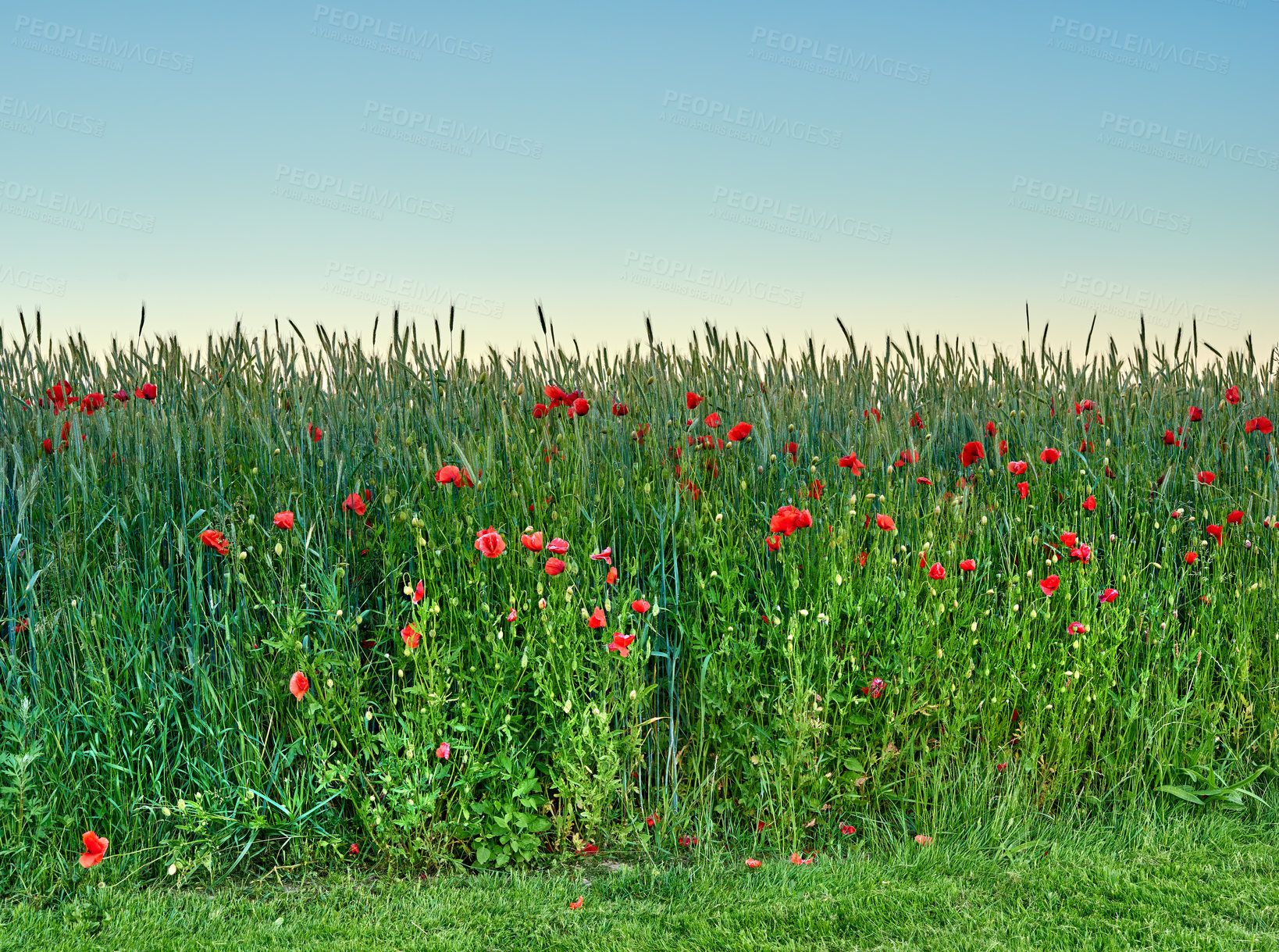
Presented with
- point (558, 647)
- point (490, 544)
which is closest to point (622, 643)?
point (558, 647)

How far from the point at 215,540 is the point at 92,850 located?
102 centimetres

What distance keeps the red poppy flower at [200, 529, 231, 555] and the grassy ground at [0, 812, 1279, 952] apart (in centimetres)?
111

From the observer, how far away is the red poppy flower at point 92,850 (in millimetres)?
2984

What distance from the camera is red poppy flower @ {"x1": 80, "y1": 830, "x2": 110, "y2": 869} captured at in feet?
9.79

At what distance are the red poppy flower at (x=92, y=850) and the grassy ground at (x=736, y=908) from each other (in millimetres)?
143

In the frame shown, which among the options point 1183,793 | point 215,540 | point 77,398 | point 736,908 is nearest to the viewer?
point 736,908

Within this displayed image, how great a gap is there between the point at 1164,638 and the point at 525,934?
2882 mm

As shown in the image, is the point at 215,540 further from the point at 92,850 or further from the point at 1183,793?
the point at 1183,793

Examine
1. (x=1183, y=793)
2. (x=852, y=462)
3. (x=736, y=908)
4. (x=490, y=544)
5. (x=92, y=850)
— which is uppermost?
(x=852, y=462)

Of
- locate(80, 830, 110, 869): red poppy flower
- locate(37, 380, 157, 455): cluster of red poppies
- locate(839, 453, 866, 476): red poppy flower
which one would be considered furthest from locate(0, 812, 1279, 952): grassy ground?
locate(37, 380, 157, 455): cluster of red poppies

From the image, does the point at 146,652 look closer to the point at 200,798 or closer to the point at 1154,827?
the point at 200,798

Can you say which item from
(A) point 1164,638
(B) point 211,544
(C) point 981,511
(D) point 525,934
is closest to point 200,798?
(B) point 211,544

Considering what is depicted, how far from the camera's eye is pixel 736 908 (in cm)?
294

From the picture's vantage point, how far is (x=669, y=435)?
454cm
